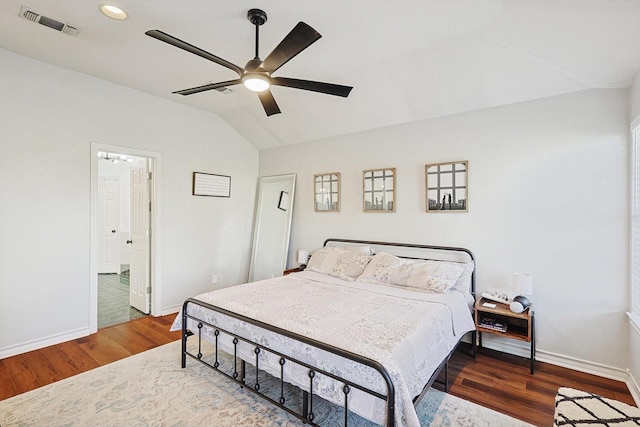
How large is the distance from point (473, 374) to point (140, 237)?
4478mm

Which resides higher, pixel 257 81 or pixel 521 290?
pixel 257 81

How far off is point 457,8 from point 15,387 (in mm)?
4567

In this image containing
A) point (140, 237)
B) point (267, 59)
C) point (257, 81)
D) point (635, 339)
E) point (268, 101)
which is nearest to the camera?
point (267, 59)

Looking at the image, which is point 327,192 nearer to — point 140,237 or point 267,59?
point 267,59

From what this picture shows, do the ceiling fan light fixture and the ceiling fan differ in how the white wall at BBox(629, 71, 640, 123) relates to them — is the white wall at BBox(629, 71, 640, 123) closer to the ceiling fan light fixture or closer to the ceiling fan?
the ceiling fan

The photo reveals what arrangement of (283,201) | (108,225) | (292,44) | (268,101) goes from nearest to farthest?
(292,44) < (268,101) < (283,201) < (108,225)

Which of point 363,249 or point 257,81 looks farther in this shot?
point 363,249

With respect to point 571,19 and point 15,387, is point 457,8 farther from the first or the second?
point 15,387

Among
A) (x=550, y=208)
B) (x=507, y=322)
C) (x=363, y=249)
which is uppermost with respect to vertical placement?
(x=550, y=208)

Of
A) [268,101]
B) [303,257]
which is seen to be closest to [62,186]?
[268,101]

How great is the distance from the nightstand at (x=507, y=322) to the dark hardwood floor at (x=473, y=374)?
0.74ft

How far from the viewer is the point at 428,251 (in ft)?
12.1

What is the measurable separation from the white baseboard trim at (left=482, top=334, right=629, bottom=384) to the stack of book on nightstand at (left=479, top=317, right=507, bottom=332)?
32 cm

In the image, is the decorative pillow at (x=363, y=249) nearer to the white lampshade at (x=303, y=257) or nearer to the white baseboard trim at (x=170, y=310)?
the white lampshade at (x=303, y=257)
